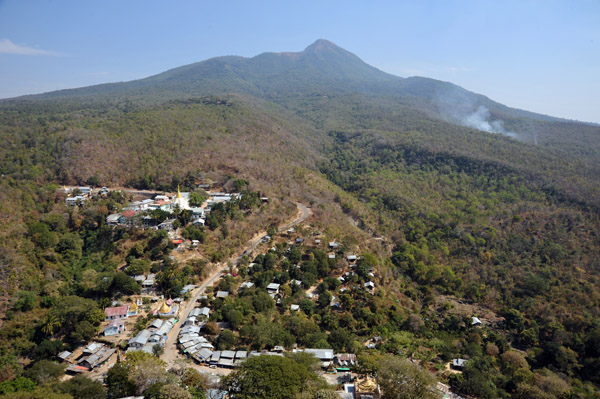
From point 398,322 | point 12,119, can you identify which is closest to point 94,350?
point 398,322

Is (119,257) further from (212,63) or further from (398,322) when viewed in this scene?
(212,63)

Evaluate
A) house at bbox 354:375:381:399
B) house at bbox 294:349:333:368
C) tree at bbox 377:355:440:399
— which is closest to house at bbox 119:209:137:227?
house at bbox 294:349:333:368

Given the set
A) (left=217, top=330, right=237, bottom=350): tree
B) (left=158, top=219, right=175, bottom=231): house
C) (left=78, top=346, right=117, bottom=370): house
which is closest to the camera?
(left=78, top=346, right=117, bottom=370): house

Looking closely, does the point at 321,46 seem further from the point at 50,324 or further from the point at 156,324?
the point at 50,324

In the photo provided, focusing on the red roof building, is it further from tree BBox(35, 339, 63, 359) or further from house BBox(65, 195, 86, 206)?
tree BBox(35, 339, 63, 359)

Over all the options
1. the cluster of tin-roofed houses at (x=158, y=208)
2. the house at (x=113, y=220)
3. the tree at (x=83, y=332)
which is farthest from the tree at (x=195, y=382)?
the house at (x=113, y=220)
